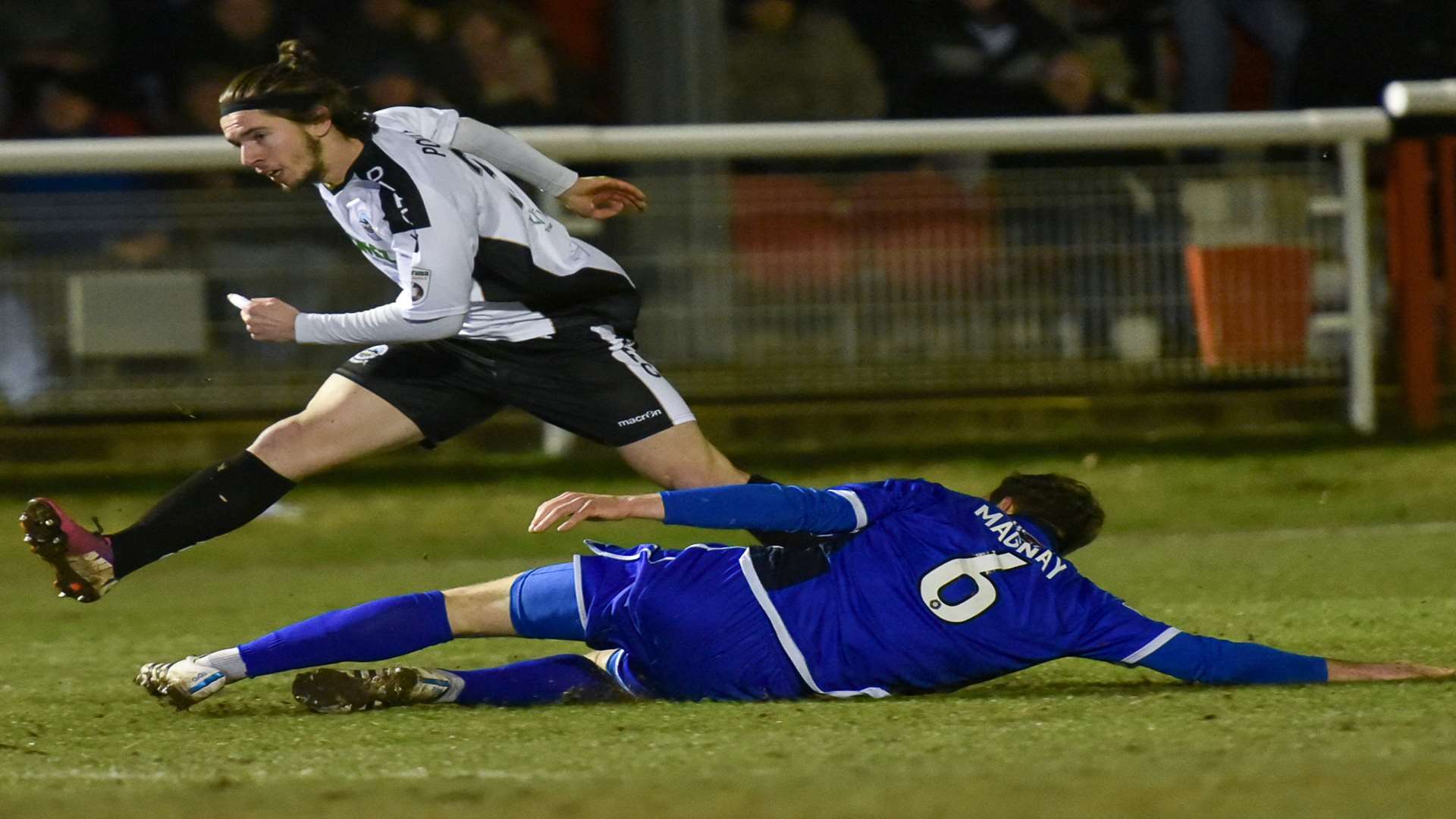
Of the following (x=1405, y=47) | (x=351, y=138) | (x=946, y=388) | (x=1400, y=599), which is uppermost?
(x=1405, y=47)

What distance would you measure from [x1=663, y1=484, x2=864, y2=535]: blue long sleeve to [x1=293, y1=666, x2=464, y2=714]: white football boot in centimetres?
84

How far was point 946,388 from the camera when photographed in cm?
1098

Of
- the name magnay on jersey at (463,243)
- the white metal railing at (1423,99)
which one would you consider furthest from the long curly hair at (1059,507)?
the white metal railing at (1423,99)

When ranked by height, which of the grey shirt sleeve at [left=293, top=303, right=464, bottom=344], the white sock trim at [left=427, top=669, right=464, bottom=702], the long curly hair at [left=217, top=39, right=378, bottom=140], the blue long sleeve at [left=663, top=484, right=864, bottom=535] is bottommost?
the white sock trim at [left=427, top=669, right=464, bottom=702]

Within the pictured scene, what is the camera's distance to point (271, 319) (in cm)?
579

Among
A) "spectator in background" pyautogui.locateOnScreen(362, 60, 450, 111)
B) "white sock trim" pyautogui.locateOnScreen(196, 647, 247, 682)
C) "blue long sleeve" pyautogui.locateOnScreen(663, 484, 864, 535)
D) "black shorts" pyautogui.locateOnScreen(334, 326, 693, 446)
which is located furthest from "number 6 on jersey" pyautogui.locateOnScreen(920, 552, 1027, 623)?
"spectator in background" pyautogui.locateOnScreen(362, 60, 450, 111)

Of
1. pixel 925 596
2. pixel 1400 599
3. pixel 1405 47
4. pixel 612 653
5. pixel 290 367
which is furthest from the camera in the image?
pixel 1405 47

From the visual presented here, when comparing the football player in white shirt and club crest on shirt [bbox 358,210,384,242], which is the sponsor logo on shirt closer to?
the football player in white shirt

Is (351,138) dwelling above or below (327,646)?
above

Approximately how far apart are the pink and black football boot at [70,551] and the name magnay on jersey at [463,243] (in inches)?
41.8

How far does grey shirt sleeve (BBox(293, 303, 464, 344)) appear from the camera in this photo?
5.76 m

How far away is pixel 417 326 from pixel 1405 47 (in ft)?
26.0

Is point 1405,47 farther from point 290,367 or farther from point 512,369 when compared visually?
point 512,369

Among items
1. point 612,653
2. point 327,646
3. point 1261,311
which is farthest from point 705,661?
point 1261,311
